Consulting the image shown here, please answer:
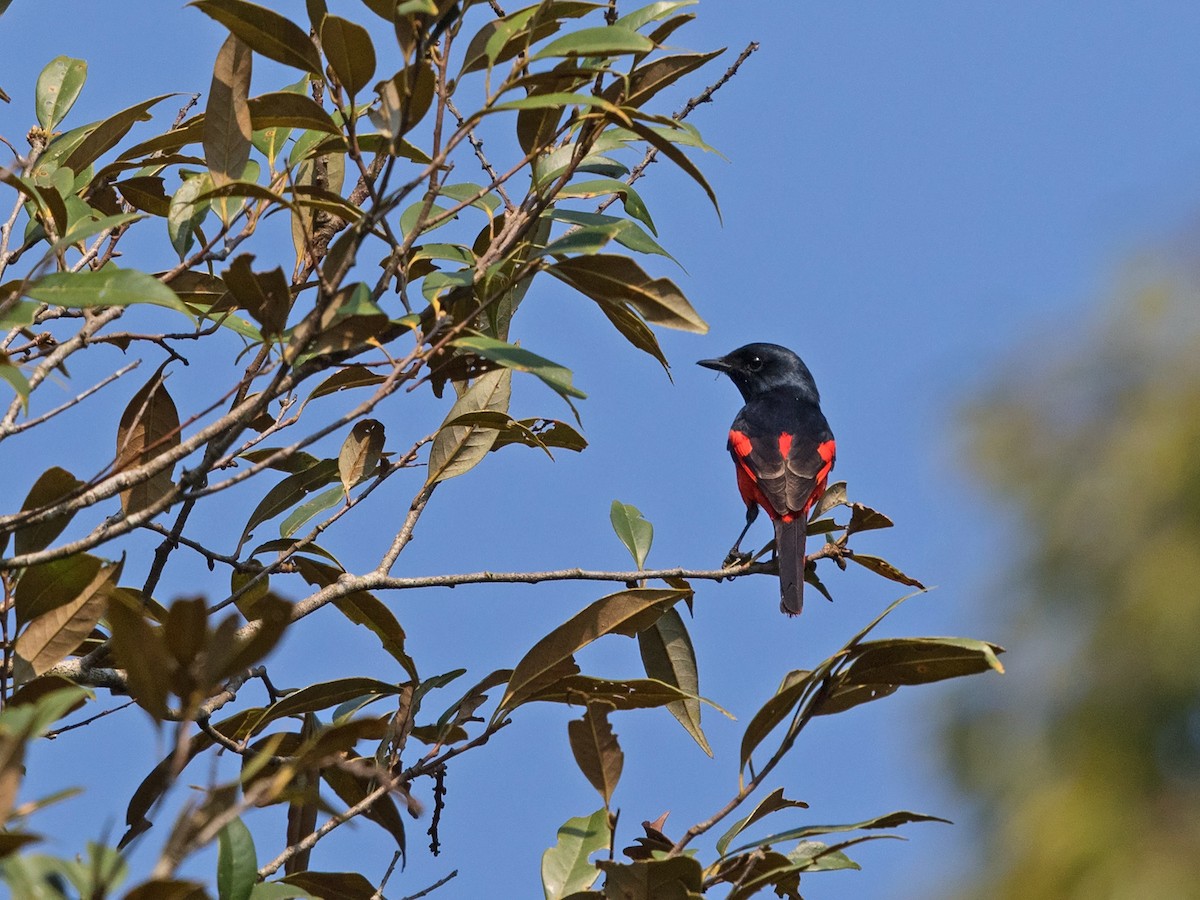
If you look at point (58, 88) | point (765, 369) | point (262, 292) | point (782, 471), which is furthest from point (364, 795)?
point (765, 369)

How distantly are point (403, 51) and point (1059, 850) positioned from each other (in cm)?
958

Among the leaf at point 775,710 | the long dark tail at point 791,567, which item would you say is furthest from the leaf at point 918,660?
the long dark tail at point 791,567

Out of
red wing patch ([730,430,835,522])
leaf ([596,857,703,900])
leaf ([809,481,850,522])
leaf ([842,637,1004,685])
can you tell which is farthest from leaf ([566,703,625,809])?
red wing patch ([730,430,835,522])

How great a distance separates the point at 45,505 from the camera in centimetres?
203

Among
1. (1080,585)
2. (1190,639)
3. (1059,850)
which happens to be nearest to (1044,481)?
(1080,585)

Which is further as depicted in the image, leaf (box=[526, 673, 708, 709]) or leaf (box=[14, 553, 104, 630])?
leaf (box=[526, 673, 708, 709])

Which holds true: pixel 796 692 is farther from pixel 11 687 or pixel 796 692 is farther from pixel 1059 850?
pixel 1059 850

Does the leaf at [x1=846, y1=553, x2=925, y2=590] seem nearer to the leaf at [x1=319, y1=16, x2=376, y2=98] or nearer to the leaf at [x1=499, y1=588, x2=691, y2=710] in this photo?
the leaf at [x1=499, y1=588, x2=691, y2=710]

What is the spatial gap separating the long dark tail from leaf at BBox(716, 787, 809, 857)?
2.08 meters

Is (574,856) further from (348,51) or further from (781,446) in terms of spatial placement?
(781,446)

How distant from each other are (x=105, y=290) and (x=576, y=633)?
96 cm

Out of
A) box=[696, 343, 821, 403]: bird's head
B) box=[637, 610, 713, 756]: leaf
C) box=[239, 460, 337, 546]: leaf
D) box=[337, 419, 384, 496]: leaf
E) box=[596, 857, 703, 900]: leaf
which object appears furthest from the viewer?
box=[696, 343, 821, 403]: bird's head

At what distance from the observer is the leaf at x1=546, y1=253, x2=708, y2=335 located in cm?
210

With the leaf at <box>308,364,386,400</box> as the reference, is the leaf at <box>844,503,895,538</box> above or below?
above
